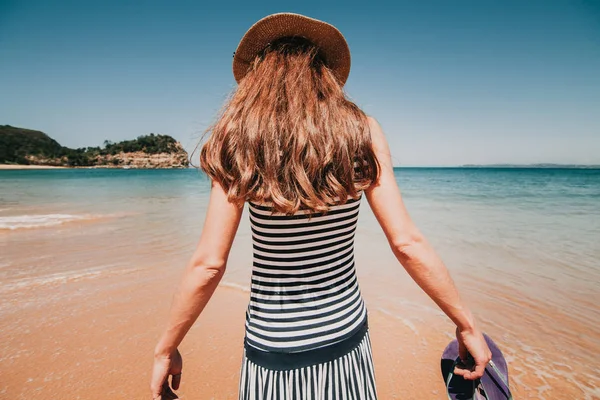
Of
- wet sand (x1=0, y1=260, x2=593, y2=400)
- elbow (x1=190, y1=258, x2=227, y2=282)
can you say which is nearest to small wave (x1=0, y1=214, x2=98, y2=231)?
wet sand (x1=0, y1=260, x2=593, y2=400)

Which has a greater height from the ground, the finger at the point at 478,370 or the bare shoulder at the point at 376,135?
the bare shoulder at the point at 376,135

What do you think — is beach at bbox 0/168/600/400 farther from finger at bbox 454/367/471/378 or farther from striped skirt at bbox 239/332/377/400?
striped skirt at bbox 239/332/377/400

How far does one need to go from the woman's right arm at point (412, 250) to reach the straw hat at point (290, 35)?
0.42 meters

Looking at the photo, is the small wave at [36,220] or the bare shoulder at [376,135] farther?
the small wave at [36,220]

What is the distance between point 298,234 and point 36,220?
11.5 metres

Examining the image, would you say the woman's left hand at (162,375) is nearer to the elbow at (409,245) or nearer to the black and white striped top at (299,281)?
the black and white striped top at (299,281)

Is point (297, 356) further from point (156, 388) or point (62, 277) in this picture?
point (62, 277)

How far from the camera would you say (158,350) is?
3.56ft

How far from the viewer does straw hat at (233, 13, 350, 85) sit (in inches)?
46.6

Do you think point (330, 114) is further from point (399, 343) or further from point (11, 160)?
point (11, 160)

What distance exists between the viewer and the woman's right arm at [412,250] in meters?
1.04

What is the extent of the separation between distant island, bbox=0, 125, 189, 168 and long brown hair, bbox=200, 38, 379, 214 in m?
93.8

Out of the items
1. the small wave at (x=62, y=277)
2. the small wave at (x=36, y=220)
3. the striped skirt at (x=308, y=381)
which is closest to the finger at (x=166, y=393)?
the striped skirt at (x=308, y=381)

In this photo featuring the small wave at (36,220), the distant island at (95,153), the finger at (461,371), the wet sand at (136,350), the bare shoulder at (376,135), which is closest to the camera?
the bare shoulder at (376,135)
